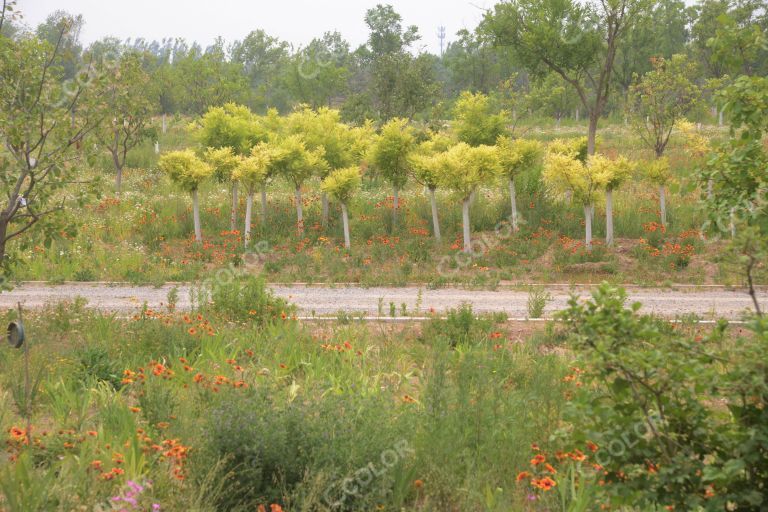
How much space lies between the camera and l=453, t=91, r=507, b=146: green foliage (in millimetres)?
21406

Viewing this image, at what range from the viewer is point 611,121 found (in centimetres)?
5128

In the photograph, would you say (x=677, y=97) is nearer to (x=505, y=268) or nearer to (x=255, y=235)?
(x=505, y=268)

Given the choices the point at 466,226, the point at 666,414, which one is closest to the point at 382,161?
the point at 466,226

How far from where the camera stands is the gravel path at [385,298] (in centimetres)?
1318

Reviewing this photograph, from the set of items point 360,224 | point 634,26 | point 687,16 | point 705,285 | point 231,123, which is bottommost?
point 705,285

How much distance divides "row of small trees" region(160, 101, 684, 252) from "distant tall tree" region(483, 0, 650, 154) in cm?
219

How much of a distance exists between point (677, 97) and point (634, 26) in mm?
Result: 2650

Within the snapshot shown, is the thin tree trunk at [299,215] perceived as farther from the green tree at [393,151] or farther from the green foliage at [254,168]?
the green tree at [393,151]

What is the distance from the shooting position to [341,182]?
18.8 meters

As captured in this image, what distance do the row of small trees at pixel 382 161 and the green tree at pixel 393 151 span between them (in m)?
0.03

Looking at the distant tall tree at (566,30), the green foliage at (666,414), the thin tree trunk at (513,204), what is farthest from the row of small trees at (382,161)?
the green foliage at (666,414)

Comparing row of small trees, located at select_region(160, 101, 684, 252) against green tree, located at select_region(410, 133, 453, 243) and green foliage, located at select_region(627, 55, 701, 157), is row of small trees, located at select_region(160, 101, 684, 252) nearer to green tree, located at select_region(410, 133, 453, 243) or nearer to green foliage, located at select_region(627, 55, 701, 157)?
green tree, located at select_region(410, 133, 453, 243)

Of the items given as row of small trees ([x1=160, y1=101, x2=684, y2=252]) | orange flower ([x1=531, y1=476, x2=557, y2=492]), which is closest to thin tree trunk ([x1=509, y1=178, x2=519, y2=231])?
row of small trees ([x1=160, y1=101, x2=684, y2=252])

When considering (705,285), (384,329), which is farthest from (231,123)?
(705,285)
